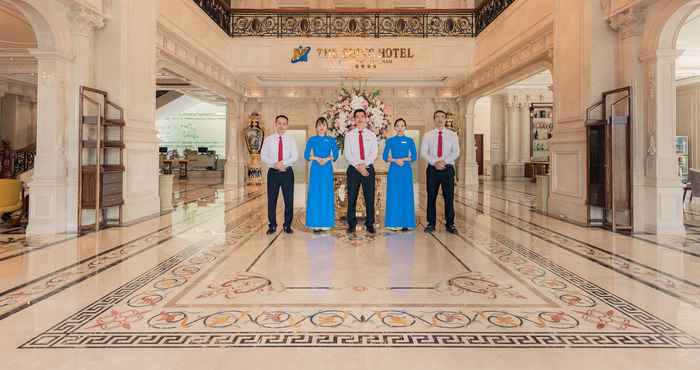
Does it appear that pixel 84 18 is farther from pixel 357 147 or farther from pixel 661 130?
pixel 661 130

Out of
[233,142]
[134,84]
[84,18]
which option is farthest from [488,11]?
[233,142]

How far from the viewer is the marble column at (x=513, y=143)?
16516mm

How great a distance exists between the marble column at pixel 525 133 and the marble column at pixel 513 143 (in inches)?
5.0

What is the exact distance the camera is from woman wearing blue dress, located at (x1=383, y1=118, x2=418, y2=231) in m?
5.34

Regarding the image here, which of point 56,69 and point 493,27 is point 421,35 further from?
point 56,69

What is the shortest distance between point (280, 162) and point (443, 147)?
2031mm

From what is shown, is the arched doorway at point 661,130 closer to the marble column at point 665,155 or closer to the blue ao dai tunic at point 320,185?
the marble column at point 665,155

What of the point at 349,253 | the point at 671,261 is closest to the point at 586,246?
the point at 671,261

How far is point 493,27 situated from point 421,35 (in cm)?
193

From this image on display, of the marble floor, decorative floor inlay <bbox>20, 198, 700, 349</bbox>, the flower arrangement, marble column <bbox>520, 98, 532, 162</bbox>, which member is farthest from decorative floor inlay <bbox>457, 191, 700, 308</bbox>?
marble column <bbox>520, 98, 532, 162</bbox>

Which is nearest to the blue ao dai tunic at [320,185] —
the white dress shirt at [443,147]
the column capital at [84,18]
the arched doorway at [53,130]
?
the white dress shirt at [443,147]

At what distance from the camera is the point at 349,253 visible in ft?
13.5

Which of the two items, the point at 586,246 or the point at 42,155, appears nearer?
the point at 586,246

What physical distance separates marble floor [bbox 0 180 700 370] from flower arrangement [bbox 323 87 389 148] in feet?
5.80
